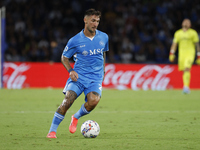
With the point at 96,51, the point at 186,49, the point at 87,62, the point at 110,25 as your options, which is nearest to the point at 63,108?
the point at 87,62

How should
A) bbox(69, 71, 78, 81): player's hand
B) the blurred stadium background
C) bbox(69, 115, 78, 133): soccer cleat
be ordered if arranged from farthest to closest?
1. the blurred stadium background
2. bbox(69, 115, 78, 133): soccer cleat
3. bbox(69, 71, 78, 81): player's hand

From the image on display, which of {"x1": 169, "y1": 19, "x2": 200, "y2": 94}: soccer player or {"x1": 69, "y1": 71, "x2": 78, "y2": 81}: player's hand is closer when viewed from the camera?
{"x1": 69, "y1": 71, "x2": 78, "y2": 81}: player's hand

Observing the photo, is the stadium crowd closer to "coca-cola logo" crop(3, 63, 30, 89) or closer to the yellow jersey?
"coca-cola logo" crop(3, 63, 30, 89)

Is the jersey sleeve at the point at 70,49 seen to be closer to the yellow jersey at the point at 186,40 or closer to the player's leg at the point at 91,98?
the player's leg at the point at 91,98

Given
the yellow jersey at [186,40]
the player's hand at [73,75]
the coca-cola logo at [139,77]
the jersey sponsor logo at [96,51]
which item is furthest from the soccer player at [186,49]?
the player's hand at [73,75]

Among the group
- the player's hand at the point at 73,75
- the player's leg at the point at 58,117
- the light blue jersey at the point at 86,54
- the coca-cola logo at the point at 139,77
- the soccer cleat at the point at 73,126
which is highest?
the light blue jersey at the point at 86,54

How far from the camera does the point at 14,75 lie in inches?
696

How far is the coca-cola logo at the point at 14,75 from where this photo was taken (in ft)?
57.8

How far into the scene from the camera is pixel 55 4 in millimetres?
23531

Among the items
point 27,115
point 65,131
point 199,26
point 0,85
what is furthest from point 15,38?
point 65,131

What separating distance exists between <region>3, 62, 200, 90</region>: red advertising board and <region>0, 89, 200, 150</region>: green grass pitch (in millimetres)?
4345

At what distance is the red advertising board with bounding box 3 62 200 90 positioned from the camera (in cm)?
1778

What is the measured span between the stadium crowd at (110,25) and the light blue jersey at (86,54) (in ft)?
43.0

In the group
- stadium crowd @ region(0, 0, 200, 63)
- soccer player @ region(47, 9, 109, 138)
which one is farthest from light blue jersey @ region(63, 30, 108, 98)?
stadium crowd @ region(0, 0, 200, 63)
